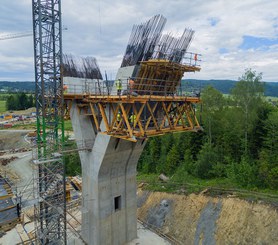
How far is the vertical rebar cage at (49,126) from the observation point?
18.9m

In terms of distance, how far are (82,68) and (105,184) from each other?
9988 mm

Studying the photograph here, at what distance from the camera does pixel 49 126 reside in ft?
65.8

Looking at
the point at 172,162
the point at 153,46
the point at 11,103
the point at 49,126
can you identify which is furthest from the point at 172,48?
the point at 11,103

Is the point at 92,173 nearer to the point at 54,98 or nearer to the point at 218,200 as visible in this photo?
the point at 54,98

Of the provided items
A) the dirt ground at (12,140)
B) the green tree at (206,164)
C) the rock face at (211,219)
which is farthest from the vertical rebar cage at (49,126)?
the dirt ground at (12,140)

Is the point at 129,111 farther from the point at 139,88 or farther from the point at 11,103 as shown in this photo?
the point at 11,103

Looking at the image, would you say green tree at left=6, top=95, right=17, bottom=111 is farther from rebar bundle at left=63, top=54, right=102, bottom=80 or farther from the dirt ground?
rebar bundle at left=63, top=54, right=102, bottom=80

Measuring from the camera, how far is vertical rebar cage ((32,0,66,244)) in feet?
62.0

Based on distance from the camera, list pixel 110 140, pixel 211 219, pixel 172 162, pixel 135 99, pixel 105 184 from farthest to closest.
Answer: pixel 172 162
pixel 211 219
pixel 105 184
pixel 110 140
pixel 135 99

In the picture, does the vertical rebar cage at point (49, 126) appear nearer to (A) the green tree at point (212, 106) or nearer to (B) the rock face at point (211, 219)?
(B) the rock face at point (211, 219)

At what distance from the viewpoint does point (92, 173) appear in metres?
20.2

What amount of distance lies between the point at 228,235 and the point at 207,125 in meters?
16.1

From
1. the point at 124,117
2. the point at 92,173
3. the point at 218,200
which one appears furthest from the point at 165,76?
the point at 218,200

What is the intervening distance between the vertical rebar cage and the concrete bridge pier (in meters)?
1.72
